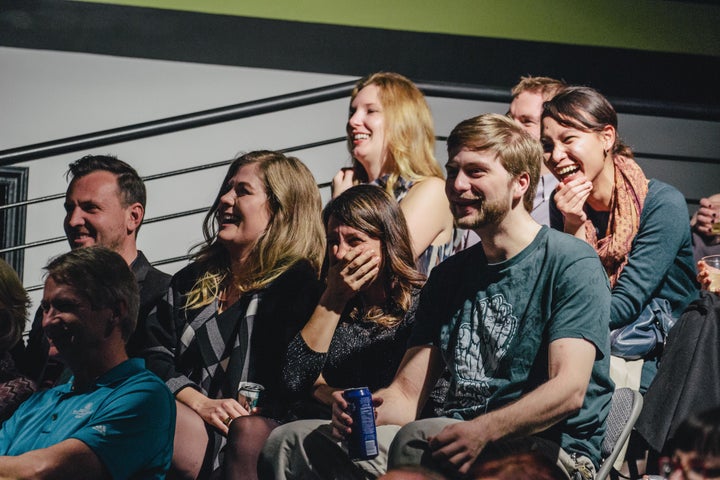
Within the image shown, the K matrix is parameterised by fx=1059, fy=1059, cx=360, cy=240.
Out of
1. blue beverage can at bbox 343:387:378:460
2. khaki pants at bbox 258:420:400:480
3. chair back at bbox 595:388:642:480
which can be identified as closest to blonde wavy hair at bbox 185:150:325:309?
khaki pants at bbox 258:420:400:480

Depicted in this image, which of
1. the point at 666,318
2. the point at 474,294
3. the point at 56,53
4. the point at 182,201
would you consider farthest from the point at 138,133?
the point at 666,318

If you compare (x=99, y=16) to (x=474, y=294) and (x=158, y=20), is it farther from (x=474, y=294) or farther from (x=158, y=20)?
(x=474, y=294)

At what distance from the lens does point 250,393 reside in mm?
2943

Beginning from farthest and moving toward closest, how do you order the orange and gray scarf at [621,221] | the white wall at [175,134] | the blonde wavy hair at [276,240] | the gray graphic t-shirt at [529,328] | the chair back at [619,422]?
the white wall at [175,134]
the blonde wavy hair at [276,240]
the orange and gray scarf at [621,221]
the chair back at [619,422]
the gray graphic t-shirt at [529,328]

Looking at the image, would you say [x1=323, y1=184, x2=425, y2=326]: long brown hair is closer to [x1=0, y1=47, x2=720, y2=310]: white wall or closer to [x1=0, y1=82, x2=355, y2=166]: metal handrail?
[x1=0, y1=82, x2=355, y2=166]: metal handrail

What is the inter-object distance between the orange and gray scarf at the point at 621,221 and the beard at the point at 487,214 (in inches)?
23.5

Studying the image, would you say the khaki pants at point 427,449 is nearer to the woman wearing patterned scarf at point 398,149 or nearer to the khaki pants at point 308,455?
the khaki pants at point 308,455

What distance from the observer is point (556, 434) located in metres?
2.46

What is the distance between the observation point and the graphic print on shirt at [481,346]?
101 inches

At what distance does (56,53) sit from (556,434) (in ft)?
11.4

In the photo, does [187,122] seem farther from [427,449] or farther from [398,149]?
[427,449]

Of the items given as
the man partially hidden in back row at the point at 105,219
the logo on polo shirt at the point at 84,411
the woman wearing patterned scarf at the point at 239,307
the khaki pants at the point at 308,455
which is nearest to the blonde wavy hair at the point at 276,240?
the woman wearing patterned scarf at the point at 239,307

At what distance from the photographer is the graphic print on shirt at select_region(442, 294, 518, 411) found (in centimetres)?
255

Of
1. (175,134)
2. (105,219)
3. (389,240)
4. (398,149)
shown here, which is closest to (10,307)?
(105,219)
